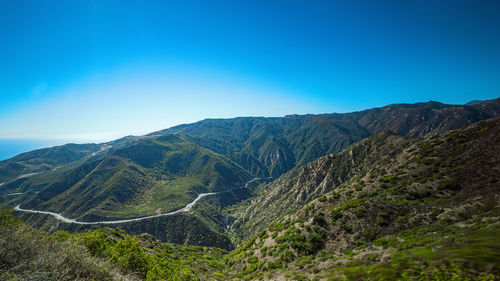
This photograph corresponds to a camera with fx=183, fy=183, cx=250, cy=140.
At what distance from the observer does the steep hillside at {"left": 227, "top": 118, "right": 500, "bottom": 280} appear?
28.3 ft

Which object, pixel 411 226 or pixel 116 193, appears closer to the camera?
pixel 411 226

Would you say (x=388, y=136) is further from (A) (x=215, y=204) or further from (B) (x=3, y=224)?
(A) (x=215, y=204)

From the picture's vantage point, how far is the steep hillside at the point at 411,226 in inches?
339

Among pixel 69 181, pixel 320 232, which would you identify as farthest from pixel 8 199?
pixel 320 232

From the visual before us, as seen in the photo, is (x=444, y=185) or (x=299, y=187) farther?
(x=299, y=187)

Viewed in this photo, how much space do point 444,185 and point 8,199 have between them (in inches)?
12751

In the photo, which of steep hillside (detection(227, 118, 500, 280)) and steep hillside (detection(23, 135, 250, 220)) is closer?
steep hillside (detection(227, 118, 500, 280))

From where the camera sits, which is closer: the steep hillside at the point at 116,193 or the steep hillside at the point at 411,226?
the steep hillside at the point at 411,226

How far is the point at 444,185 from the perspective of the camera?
2517 cm

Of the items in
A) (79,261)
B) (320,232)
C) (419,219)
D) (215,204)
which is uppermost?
(79,261)

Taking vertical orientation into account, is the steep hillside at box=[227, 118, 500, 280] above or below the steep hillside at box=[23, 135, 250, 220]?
above

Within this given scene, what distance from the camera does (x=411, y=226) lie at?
2052 cm

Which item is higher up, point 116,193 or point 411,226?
point 411,226

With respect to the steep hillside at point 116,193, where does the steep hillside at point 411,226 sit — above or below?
above
